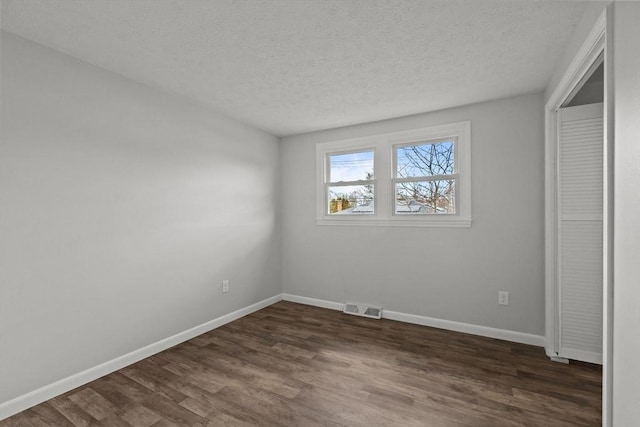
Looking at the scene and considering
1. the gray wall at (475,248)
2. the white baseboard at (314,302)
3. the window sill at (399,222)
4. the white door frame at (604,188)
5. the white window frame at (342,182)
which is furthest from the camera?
the white baseboard at (314,302)

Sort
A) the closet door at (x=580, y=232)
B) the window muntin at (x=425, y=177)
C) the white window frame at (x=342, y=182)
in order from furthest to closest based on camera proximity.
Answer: the white window frame at (x=342, y=182)
the window muntin at (x=425, y=177)
the closet door at (x=580, y=232)

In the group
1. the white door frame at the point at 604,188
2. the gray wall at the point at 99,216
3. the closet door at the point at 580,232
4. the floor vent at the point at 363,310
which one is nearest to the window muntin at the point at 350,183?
the floor vent at the point at 363,310

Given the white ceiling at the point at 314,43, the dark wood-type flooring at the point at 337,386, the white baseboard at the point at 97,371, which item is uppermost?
the white ceiling at the point at 314,43

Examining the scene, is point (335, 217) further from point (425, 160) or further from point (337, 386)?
point (337, 386)

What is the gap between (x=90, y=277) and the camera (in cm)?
228

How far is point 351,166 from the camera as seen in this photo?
3986mm

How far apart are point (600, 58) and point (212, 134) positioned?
3208 millimetres

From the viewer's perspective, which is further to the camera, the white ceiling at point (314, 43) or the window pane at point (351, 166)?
the window pane at point (351, 166)

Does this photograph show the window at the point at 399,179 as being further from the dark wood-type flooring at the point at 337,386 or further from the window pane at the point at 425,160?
the dark wood-type flooring at the point at 337,386

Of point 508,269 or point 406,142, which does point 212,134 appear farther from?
point 508,269

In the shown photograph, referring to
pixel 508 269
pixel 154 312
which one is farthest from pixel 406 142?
pixel 154 312

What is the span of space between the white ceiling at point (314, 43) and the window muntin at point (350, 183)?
3.39 feet

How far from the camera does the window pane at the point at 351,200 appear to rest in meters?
3.87

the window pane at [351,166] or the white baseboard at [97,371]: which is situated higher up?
the window pane at [351,166]
